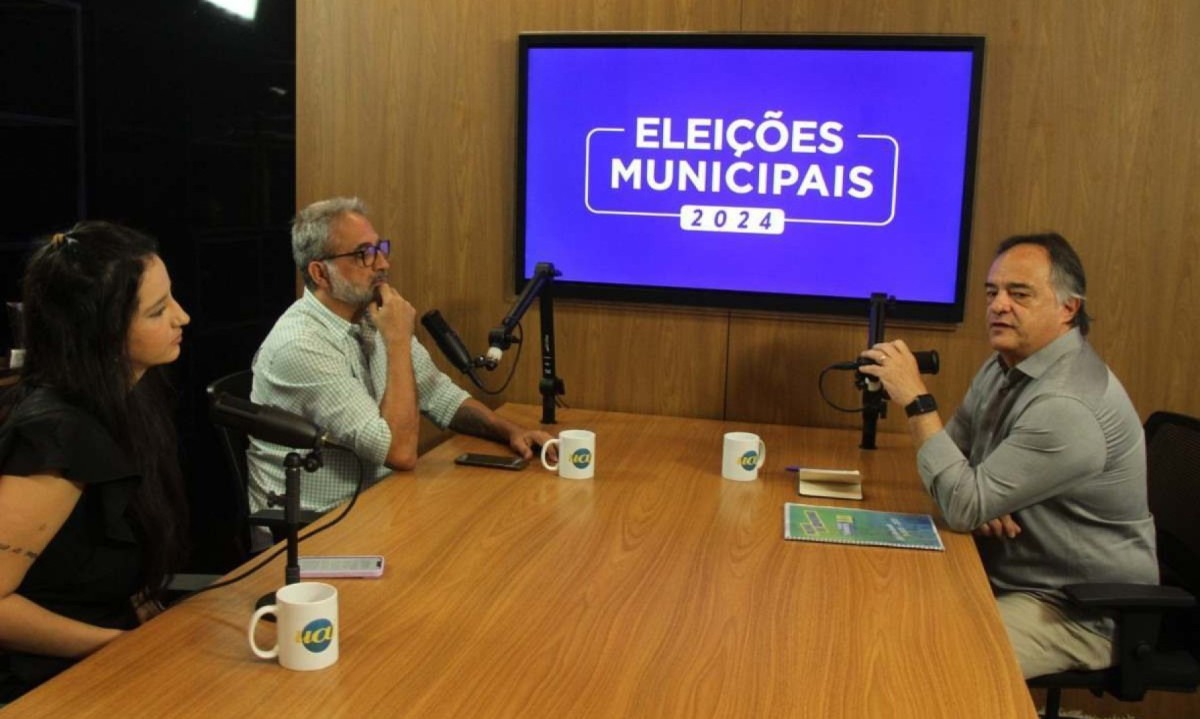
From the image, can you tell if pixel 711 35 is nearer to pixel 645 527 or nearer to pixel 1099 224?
pixel 1099 224

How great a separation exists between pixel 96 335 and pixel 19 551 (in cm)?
36

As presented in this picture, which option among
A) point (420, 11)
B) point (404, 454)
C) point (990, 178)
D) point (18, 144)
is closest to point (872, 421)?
point (990, 178)

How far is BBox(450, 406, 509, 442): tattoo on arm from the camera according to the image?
9.34 ft

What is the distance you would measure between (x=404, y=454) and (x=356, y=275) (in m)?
0.51

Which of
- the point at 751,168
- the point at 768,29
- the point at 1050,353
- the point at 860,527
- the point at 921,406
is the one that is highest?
the point at 768,29

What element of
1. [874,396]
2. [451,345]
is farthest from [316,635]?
[874,396]

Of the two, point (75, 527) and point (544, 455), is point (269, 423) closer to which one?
point (75, 527)

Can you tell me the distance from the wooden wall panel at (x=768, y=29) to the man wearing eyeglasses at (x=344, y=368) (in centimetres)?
56

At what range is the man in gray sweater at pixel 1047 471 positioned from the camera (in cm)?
220

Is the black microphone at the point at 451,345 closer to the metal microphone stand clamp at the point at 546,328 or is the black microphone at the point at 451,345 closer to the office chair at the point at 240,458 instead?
the metal microphone stand clamp at the point at 546,328

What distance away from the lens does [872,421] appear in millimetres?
2926

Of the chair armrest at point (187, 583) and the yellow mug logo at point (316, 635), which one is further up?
the yellow mug logo at point (316, 635)

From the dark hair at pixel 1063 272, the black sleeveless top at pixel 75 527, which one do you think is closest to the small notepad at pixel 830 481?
the dark hair at pixel 1063 272

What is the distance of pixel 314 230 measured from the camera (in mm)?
2764
